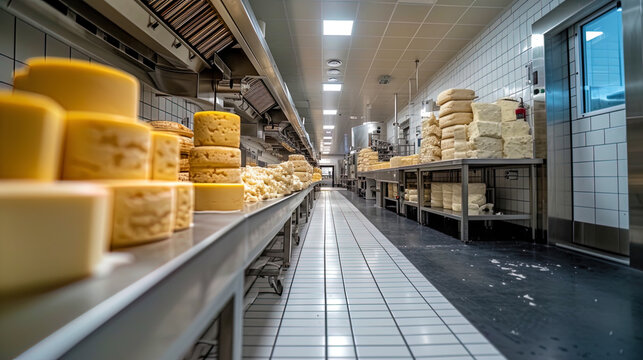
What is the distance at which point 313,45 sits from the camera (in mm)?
4965

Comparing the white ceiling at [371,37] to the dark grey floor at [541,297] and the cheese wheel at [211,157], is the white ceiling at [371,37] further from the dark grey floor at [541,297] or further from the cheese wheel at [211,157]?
the cheese wheel at [211,157]

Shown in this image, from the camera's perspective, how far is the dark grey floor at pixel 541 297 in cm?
113

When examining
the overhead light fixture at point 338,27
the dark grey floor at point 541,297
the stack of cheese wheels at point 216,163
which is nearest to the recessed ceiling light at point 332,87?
the overhead light fixture at point 338,27

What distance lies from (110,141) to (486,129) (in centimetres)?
348

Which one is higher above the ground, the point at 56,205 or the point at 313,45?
the point at 313,45

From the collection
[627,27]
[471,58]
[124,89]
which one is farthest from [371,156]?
[124,89]

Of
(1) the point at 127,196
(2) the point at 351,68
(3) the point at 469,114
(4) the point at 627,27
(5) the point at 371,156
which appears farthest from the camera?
(5) the point at 371,156

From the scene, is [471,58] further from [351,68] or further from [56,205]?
[56,205]

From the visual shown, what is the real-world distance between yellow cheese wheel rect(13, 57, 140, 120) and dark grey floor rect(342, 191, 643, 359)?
1.47m

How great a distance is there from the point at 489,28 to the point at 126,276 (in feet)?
17.9

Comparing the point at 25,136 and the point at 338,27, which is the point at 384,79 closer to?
the point at 338,27

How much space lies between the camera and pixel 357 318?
53.7 inches

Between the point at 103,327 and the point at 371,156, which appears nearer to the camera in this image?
the point at 103,327

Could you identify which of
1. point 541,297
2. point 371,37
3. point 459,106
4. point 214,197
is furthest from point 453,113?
point 214,197
